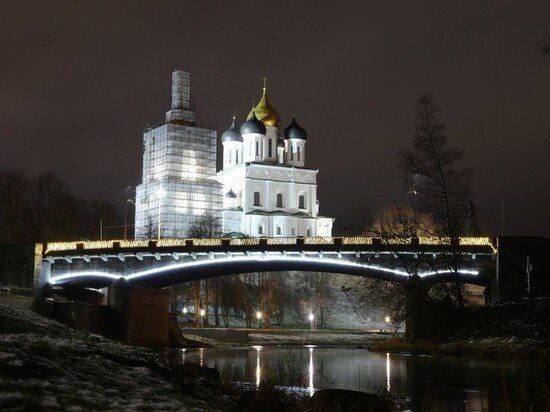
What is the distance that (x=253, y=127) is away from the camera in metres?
138

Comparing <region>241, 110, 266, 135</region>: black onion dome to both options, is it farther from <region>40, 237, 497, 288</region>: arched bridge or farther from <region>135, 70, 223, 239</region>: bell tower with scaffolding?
<region>40, 237, 497, 288</region>: arched bridge

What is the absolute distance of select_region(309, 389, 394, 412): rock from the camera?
1989 centimetres

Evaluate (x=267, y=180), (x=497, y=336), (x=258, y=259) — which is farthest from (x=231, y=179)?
(x=497, y=336)

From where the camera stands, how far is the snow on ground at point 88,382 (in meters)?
13.0

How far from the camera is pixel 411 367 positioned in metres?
39.8

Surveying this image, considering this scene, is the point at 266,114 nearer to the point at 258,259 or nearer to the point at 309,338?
the point at 309,338

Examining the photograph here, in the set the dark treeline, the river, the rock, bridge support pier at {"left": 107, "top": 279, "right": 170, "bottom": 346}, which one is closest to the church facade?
the dark treeline

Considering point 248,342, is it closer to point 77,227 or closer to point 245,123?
point 77,227

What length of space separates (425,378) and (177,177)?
9825 centimetres

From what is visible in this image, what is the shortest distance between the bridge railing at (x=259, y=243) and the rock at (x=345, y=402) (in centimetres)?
3450

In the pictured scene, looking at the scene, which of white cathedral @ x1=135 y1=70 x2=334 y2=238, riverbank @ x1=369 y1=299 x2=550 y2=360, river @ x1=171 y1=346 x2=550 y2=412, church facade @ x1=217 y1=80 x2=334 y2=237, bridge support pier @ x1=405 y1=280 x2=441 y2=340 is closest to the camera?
river @ x1=171 y1=346 x2=550 y2=412

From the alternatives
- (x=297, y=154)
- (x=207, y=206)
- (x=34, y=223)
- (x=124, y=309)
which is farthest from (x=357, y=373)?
(x=297, y=154)

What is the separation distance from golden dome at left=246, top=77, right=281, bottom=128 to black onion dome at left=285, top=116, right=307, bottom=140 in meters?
2.02

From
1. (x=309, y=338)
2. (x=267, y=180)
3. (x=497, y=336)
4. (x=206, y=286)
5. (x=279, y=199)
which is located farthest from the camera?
(x=279, y=199)
